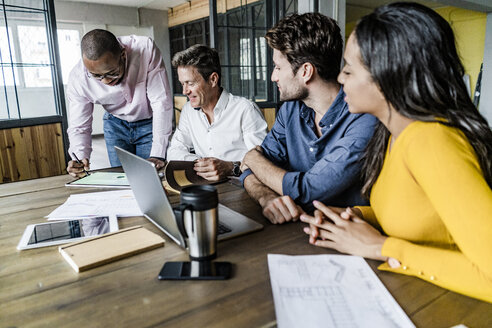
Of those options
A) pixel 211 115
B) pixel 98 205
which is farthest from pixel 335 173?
pixel 211 115

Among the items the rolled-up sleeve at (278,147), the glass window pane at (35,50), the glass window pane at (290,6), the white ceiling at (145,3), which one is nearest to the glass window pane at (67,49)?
the white ceiling at (145,3)

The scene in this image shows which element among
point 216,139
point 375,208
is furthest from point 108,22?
point 375,208

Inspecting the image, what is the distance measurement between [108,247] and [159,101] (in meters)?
1.64

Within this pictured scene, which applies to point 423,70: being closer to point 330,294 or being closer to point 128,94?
point 330,294

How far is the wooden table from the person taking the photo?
644 mm

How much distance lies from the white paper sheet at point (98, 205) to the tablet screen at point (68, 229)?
0.06 metres

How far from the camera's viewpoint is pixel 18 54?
3529 millimetres

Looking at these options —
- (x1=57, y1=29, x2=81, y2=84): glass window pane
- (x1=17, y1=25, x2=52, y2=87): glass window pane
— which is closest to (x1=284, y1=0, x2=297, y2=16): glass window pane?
(x1=17, y1=25, x2=52, y2=87): glass window pane

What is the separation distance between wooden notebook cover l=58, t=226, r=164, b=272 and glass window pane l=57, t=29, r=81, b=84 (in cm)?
794

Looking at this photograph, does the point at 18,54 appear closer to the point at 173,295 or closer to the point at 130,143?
the point at 130,143

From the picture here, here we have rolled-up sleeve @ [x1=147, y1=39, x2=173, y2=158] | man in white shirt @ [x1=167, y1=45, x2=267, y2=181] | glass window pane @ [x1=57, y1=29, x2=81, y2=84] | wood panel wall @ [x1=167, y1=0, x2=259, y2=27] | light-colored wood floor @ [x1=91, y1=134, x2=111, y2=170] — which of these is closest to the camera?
man in white shirt @ [x1=167, y1=45, x2=267, y2=181]

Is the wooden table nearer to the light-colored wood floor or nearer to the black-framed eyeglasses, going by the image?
the black-framed eyeglasses

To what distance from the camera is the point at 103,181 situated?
1.61 m

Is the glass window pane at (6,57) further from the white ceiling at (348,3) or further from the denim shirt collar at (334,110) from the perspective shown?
the white ceiling at (348,3)
